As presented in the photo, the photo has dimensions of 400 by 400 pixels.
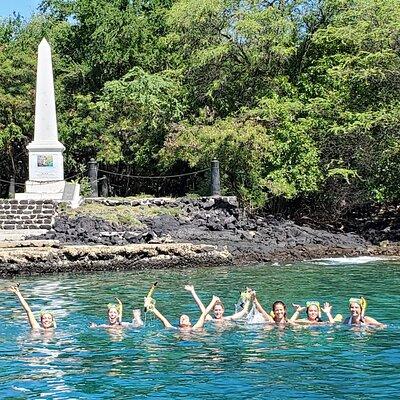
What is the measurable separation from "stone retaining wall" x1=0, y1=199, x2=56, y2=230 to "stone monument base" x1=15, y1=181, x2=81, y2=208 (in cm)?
59

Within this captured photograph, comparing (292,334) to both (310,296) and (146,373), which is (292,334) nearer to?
(146,373)

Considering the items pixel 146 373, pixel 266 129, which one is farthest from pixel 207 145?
pixel 146 373

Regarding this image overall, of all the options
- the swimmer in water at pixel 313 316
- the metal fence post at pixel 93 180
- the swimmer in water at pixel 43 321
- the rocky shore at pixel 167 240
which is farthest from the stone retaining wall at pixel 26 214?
the swimmer in water at pixel 313 316

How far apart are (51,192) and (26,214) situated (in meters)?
1.92

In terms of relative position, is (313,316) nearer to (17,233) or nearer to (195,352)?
(195,352)

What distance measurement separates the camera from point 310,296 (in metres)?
19.1

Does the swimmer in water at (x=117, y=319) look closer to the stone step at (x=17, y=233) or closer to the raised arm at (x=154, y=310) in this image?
the raised arm at (x=154, y=310)

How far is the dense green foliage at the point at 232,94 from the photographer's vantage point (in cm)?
3328

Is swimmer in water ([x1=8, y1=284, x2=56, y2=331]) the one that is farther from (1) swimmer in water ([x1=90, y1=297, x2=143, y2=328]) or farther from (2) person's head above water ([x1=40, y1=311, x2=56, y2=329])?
(1) swimmer in water ([x1=90, y1=297, x2=143, y2=328])

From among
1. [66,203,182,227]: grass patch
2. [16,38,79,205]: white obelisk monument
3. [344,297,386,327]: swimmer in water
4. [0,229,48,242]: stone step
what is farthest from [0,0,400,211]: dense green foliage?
[344,297,386,327]: swimmer in water

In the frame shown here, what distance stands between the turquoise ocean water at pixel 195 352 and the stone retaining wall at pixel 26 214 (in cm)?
771

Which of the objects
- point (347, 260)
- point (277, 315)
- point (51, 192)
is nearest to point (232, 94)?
point (51, 192)

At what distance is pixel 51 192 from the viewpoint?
3100 centimetres

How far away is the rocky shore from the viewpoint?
974 inches
